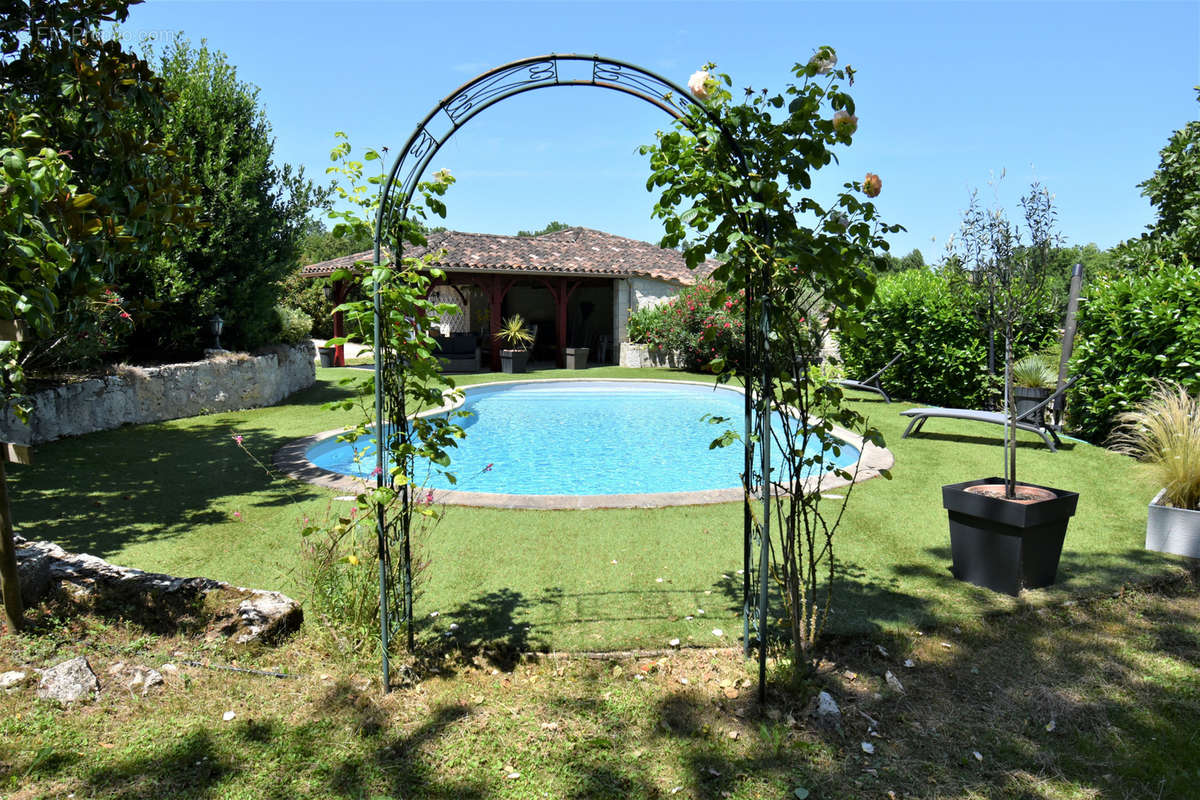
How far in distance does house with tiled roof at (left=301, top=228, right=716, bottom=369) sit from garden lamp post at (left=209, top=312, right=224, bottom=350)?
441 cm

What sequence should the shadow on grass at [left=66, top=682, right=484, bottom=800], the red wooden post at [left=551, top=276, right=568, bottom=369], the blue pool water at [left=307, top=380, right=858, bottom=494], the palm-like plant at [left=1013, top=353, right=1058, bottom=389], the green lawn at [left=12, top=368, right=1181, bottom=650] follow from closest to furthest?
1. the shadow on grass at [left=66, top=682, right=484, bottom=800]
2. the green lawn at [left=12, top=368, right=1181, bottom=650]
3. the blue pool water at [left=307, top=380, right=858, bottom=494]
4. the palm-like plant at [left=1013, top=353, right=1058, bottom=389]
5. the red wooden post at [left=551, top=276, right=568, bottom=369]

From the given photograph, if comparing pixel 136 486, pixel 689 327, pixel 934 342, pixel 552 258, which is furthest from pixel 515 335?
pixel 136 486

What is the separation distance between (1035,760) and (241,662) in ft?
11.5

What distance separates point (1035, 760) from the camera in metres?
2.55

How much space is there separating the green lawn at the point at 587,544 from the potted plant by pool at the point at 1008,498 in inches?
6.5

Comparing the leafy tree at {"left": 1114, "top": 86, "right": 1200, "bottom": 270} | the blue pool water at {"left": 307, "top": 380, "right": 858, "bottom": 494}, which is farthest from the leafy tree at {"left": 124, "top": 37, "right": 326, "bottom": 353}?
the leafy tree at {"left": 1114, "top": 86, "right": 1200, "bottom": 270}

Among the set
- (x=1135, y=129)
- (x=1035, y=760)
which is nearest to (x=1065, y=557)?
(x=1035, y=760)

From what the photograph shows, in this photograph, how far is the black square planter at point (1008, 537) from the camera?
3857mm

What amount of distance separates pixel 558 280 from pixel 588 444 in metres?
10.9

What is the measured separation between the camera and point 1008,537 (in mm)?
3963

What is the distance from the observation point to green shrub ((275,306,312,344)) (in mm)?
13808

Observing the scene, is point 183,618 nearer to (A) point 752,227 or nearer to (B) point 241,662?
(B) point 241,662

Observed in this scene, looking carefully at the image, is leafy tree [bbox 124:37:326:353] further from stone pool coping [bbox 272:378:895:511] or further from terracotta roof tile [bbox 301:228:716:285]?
stone pool coping [bbox 272:378:895:511]

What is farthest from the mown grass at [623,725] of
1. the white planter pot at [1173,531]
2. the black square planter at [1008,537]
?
the white planter pot at [1173,531]
